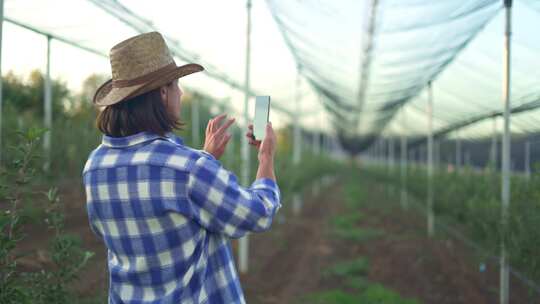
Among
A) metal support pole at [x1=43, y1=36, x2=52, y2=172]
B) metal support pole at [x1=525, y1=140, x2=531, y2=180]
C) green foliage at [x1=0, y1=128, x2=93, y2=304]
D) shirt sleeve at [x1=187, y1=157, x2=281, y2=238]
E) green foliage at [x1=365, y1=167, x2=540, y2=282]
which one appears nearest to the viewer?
shirt sleeve at [x1=187, y1=157, x2=281, y2=238]

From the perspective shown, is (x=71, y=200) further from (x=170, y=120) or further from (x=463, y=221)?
(x=170, y=120)

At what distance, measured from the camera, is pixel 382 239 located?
8.66 metres

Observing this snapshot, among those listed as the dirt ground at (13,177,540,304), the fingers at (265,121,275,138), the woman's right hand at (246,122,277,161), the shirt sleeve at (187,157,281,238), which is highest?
the fingers at (265,121,275,138)

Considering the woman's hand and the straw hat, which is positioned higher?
the straw hat

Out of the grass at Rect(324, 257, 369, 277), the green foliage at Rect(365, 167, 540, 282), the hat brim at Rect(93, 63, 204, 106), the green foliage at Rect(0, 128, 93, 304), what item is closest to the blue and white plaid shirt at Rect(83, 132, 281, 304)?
the hat brim at Rect(93, 63, 204, 106)

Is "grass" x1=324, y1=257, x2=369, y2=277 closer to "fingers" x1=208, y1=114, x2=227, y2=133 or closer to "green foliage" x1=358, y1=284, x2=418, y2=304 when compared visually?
"green foliage" x1=358, y1=284, x2=418, y2=304

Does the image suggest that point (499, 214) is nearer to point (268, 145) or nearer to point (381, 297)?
point (381, 297)

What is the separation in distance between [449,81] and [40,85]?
5704 mm

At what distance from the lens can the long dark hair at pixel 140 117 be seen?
1.43 m

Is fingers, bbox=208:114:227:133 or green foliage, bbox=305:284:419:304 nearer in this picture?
fingers, bbox=208:114:227:133

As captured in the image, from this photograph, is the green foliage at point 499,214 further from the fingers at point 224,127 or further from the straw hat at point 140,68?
the straw hat at point 140,68

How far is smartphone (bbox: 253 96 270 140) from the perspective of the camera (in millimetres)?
1562

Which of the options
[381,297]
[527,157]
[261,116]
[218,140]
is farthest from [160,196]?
[527,157]

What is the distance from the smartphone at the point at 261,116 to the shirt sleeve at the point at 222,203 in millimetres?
231
